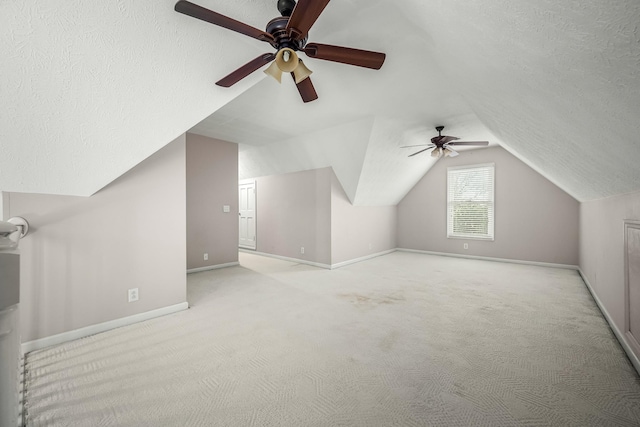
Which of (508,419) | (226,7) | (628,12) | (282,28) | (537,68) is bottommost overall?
(508,419)

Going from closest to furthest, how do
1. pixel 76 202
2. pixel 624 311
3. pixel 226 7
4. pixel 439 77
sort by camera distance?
pixel 226 7
pixel 624 311
pixel 76 202
pixel 439 77

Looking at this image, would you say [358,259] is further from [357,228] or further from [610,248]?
[610,248]

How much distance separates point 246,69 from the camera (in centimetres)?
186

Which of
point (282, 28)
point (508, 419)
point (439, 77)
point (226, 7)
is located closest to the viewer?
point (508, 419)

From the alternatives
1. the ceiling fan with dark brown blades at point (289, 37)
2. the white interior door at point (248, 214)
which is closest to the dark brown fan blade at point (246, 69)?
the ceiling fan with dark brown blades at point (289, 37)

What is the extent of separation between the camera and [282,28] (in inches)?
61.8

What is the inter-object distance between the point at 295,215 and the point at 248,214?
5.59 feet

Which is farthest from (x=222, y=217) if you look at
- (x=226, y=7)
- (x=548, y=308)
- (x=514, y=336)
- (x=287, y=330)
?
(x=548, y=308)

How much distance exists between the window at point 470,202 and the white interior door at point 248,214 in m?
4.60

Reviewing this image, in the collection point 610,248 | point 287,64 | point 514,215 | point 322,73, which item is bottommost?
point 610,248

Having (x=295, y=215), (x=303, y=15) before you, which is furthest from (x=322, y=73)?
(x=295, y=215)

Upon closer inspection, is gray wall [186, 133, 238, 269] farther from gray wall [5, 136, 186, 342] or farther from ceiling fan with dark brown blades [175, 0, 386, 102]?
ceiling fan with dark brown blades [175, 0, 386, 102]

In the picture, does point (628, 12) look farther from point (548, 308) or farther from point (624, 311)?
point (548, 308)

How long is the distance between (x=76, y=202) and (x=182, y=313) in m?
1.43
